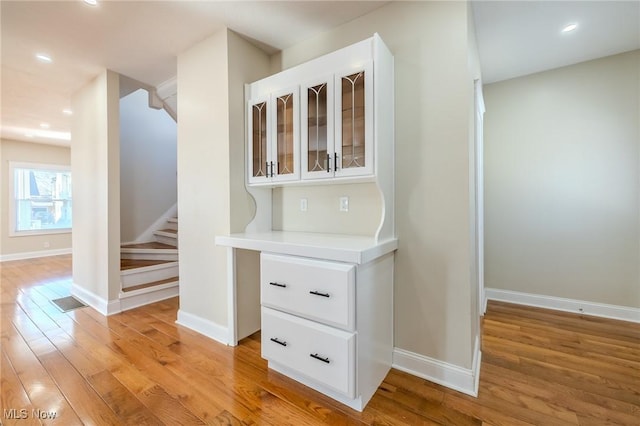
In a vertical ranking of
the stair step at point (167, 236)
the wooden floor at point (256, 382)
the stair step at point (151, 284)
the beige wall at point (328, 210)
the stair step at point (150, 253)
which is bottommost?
the wooden floor at point (256, 382)

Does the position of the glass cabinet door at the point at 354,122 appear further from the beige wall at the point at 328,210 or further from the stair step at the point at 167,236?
the stair step at the point at 167,236

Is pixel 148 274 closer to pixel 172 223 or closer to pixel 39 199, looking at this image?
pixel 172 223

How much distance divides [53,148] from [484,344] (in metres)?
8.91

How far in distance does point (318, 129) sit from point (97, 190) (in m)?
2.76

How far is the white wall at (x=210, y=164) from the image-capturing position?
2.31m

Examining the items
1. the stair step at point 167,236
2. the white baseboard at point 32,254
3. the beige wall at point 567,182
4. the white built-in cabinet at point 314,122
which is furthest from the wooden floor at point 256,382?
the white baseboard at point 32,254

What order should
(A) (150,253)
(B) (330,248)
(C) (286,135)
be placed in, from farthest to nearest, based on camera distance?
(A) (150,253), (C) (286,135), (B) (330,248)

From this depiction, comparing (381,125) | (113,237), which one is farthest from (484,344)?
(113,237)

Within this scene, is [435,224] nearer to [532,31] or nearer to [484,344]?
[484,344]

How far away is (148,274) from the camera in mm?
3432

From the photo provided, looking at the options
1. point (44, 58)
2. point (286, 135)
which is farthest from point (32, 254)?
point (286, 135)

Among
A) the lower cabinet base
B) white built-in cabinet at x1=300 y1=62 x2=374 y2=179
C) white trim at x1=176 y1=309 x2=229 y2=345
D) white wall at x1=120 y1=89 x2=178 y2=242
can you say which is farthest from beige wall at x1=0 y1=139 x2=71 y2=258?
white built-in cabinet at x1=300 y1=62 x2=374 y2=179

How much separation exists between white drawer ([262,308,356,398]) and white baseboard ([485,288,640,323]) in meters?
2.59

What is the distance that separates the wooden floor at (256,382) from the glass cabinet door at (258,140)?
4.79ft
